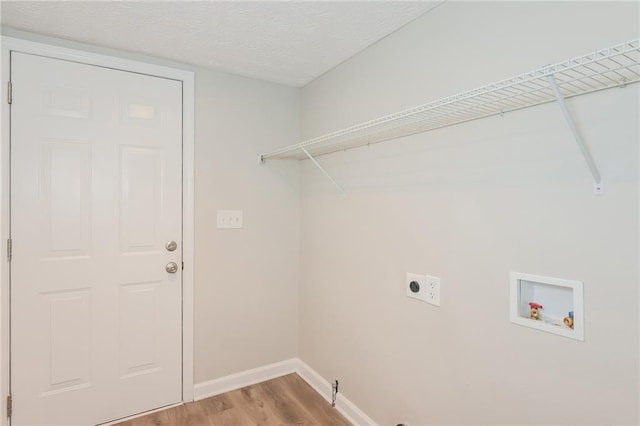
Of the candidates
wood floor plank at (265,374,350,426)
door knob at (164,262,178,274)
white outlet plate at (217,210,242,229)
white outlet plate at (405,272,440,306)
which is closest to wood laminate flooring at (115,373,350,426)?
wood floor plank at (265,374,350,426)

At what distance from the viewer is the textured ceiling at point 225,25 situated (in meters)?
1.57

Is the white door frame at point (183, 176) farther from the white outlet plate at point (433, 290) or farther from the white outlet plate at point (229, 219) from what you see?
the white outlet plate at point (433, 290)

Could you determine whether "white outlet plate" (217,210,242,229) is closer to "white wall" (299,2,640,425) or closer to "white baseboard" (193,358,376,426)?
"white wall" (299,2,640,425)

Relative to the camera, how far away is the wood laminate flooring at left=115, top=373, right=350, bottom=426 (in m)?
2.04

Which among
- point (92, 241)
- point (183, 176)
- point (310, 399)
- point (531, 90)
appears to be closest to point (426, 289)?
point (531, 90)

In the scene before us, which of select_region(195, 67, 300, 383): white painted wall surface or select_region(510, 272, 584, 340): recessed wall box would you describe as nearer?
select_region(510, 272, 584, 340): recessed wall box

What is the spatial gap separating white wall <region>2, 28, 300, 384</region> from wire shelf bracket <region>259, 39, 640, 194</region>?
1.13 meters

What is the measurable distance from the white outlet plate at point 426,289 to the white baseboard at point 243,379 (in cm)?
138

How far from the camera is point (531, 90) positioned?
3.64 feet

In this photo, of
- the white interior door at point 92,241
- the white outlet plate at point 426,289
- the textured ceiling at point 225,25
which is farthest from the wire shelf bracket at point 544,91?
the white interior door at point 92,241

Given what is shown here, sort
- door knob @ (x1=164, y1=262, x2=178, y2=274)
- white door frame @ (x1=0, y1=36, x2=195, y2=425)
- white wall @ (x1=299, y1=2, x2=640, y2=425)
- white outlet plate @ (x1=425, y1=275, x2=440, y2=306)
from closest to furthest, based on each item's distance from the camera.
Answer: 1. white wall @ (x1=299, y1=2, x2=640, y2=425)
2. white outlet plate @ (x1=425, y1=275, x2=440, y2=306)
3. white door frame @ (x1=0, y1=36, x2=195, y2=425)
4. door knob @ (x1=164, y1=262, x2=178, y2=274)

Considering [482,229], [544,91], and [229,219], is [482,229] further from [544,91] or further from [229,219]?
[229,219]

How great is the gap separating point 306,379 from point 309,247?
96 cm

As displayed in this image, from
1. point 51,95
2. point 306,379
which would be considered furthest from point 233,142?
point 306,379
